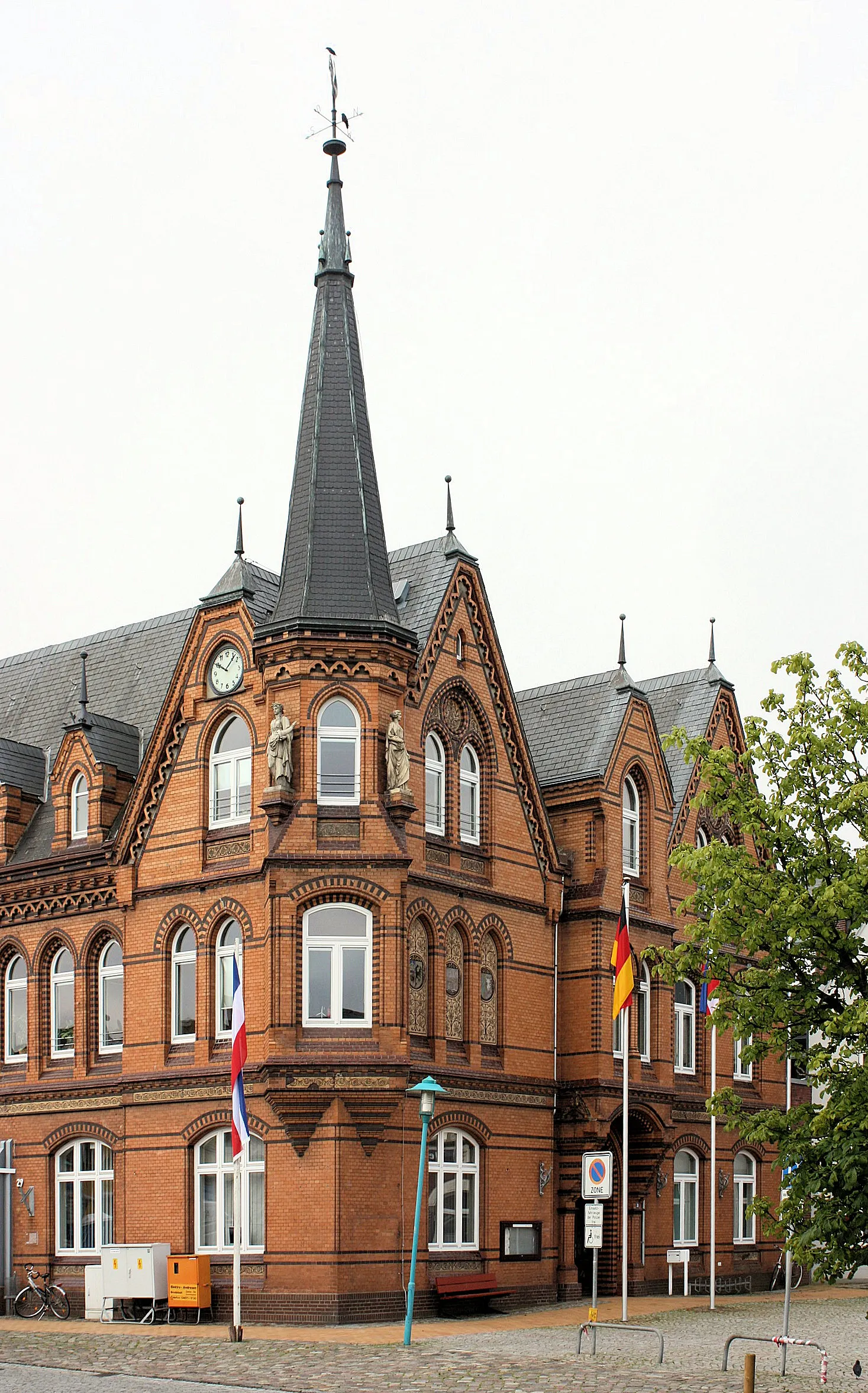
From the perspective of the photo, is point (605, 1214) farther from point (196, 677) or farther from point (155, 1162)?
point (196, 677)

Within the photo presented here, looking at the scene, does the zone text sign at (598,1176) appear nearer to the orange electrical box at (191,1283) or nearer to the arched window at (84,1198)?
the orange electrical box at (191,1283)

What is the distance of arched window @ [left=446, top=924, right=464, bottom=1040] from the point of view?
32.3 meters

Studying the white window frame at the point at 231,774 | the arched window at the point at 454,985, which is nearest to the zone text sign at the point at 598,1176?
the arched window at the point at 454,985

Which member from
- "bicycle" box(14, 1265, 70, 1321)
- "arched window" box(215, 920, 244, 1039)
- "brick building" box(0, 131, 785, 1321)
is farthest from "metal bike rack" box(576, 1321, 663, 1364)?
"bicycle" box(14, 1265, 70, 1321)

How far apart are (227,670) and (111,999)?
684 centimetres

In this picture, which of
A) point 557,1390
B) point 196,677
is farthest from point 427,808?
point 557,1390

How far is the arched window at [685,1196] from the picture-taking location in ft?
124

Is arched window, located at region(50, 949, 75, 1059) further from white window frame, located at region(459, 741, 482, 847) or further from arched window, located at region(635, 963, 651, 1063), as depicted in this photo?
arched window, located at region(635, 963, 651, 1063)

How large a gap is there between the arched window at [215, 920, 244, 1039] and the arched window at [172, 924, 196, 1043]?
60 cm

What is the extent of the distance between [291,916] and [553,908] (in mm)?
7075

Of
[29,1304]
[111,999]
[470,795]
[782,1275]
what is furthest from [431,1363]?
[782,1275]

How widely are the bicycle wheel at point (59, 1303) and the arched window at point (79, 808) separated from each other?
8486mm

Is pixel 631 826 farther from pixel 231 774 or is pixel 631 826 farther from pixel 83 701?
pixel 83 701

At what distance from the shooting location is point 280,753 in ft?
99.3
